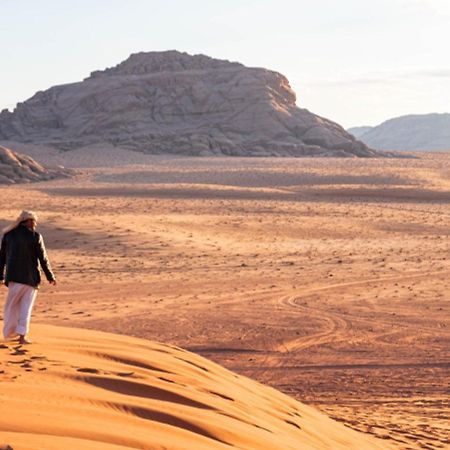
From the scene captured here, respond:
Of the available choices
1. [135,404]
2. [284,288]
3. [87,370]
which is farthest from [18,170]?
[135,404]

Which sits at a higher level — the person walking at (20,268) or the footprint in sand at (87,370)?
the person walking at (20,268)

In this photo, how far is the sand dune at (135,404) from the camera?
5.18 metres

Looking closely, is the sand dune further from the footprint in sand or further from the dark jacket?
the dark jacket

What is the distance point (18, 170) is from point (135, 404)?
40181 millimetres

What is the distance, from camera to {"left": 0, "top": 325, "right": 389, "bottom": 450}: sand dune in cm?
518

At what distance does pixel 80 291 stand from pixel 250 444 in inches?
444

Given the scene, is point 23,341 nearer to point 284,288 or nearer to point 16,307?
point 16,307

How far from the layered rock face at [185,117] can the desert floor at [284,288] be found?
35.3m

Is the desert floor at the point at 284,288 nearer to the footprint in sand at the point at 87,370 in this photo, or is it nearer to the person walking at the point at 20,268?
the footprint in sand at the point at 87,370

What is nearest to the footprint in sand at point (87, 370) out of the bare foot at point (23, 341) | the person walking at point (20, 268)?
the bare foot at point (23, 341)

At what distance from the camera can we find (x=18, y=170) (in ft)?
148

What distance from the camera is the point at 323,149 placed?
246 feet

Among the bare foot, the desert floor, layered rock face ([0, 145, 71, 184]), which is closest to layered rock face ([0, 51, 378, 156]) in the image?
layered rock face ([0, 145, 71, 184])

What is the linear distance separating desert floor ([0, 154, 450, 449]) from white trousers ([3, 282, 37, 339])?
300cm
